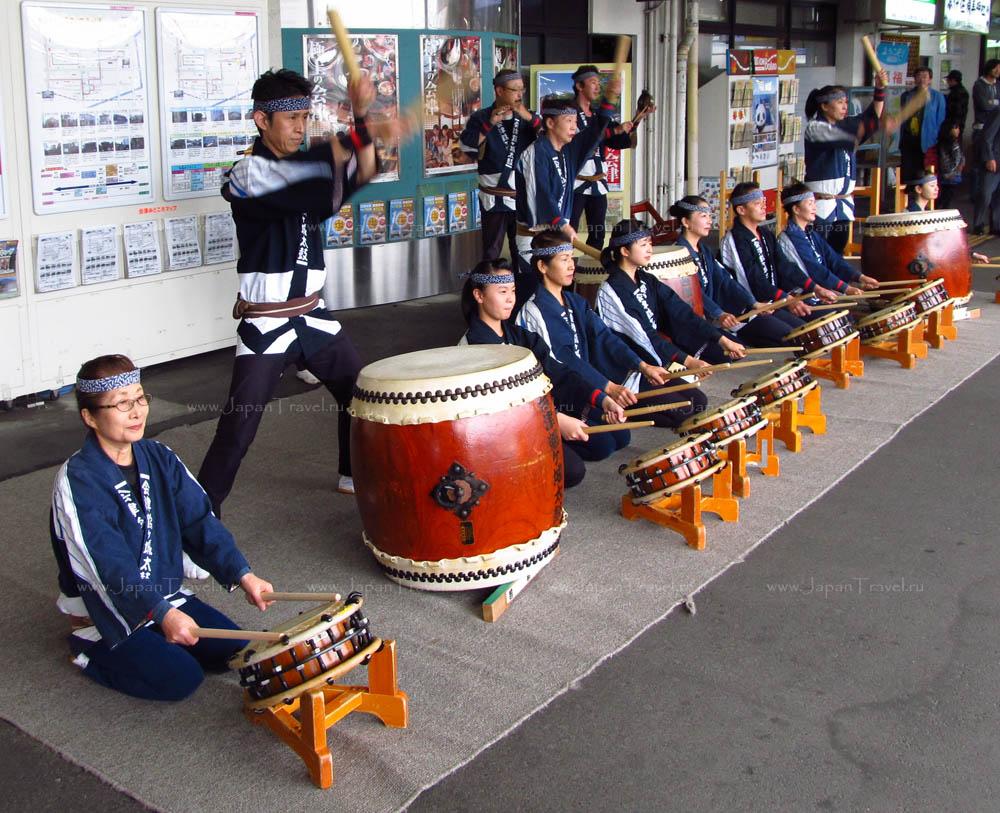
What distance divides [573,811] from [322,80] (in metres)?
4.24

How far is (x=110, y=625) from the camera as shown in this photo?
218cm

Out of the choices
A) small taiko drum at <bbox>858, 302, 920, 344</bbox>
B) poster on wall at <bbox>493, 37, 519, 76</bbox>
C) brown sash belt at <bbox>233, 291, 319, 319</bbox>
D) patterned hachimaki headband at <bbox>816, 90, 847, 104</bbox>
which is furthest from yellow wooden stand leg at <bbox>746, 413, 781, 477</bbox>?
poster on wall at <bbox>493, 37, 519, 76</bbox>

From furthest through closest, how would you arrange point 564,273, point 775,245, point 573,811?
point 775,245 < point 564,273 < point 573,811

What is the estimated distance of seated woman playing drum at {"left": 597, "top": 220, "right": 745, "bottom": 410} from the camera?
379 centimetres

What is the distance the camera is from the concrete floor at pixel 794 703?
1934 mm

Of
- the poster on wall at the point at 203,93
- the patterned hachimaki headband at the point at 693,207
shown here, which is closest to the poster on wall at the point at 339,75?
the poster on wall at the point at 203,93

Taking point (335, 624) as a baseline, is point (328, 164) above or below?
above

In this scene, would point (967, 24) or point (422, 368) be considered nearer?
point (422, 368)

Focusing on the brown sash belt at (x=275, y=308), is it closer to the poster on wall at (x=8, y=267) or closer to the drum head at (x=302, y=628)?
the drum head at (x=302, y=628)

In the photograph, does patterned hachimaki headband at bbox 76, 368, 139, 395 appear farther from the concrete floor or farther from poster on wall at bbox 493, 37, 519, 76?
poster on wall at bbox 493, 37, 519, 76

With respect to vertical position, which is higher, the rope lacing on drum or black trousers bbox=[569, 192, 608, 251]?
black trousers bbox=[569, 192, 608, 251]

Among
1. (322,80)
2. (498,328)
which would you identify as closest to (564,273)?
(498,328)

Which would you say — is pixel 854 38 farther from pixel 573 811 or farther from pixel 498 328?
pixel 573 811

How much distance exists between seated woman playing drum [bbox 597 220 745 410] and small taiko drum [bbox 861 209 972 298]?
1.51 meters
